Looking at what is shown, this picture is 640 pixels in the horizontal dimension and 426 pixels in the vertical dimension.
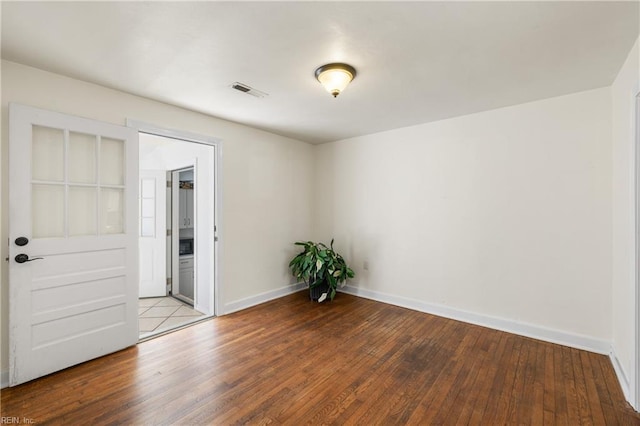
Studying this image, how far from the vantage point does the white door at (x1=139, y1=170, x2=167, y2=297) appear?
4.59 metres

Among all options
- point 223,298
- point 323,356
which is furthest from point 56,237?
point 323,356

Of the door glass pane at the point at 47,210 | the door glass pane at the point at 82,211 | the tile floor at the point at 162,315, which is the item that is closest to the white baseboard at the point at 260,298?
the tile floor at the point at 162,315

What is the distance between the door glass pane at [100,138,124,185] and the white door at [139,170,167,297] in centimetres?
187

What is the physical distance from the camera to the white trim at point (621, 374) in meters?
2.08

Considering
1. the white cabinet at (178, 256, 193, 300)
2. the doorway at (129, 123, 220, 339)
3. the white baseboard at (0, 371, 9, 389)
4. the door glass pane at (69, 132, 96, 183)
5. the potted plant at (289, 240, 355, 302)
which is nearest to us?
the white baseboard at (0, 371, 9, 389)

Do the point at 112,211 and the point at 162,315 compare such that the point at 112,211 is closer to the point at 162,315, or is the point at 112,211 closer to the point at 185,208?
the point at 162,315

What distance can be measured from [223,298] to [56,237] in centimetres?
186

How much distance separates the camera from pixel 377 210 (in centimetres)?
435

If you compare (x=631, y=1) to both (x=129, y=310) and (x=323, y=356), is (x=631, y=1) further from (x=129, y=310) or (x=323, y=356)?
(x=129, y=310)

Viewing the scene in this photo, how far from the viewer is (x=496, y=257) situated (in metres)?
3.31

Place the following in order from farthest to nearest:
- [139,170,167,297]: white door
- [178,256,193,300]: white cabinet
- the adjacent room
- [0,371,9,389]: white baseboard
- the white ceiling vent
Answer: [178,256,193,300]: white cabinet < [139,170,167,297]: white door < the white ceiling vent < [0,371,9,389]: white baseboard < the adjacent room

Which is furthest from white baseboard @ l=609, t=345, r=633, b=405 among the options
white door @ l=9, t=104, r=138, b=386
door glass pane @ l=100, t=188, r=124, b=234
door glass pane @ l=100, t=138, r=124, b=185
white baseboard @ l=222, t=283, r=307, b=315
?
door glass pane @ l=100, t=138, r=124, b=185

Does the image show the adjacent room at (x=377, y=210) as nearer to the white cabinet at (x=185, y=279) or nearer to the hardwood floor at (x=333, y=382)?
the hardwood floor at (x=333, y=382)

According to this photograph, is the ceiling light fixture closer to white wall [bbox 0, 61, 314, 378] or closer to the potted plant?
white wall [bbox 0, 61, 314, 378]
